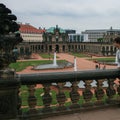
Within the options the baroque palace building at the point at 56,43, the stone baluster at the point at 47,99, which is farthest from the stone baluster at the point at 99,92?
the baroque palace building at the point at 56,43

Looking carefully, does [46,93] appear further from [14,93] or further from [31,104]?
[14,93]

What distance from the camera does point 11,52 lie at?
15.8ft

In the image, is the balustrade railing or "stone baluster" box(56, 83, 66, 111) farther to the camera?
"stone baluster" box(56, 83, 66, 111)

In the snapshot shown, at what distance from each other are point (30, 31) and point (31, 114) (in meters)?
123

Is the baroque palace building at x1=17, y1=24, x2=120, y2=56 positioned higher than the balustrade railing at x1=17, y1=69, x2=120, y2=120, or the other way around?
the balustrade railing at x1=17, y1=69, x2=120, y2=120

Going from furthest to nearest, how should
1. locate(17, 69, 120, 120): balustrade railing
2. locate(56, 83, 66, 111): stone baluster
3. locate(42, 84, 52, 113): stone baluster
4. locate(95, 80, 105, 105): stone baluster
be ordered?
locate(95, 80, 105, 105): stone baluster < locate(56, 83, 66, 111): stone baluster < locate(42, 84, 52, 113): stone baluster < locate(17, 69, 120, 120): balustrade railing

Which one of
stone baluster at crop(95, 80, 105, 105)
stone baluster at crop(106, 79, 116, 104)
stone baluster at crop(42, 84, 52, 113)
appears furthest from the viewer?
stone baluster at crop(106, 79, 116, 104)

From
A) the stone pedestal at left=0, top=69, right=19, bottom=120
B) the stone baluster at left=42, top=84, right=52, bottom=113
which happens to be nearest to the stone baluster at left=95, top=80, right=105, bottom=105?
the stone baluster at left=42, top=84, right=52, bottom=113

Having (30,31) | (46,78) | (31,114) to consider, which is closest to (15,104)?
(31,114)

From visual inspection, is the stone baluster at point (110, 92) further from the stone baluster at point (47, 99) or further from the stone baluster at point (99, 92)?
the stone baluster at point (47, 99)

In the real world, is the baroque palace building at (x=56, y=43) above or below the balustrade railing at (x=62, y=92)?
below

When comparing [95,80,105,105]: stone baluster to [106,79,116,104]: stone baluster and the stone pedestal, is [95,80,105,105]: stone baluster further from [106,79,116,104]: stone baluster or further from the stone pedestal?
the stone pedestal

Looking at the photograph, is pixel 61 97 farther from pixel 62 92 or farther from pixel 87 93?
pixel 87 93

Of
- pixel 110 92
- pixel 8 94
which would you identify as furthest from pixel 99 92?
pixel 8 94
